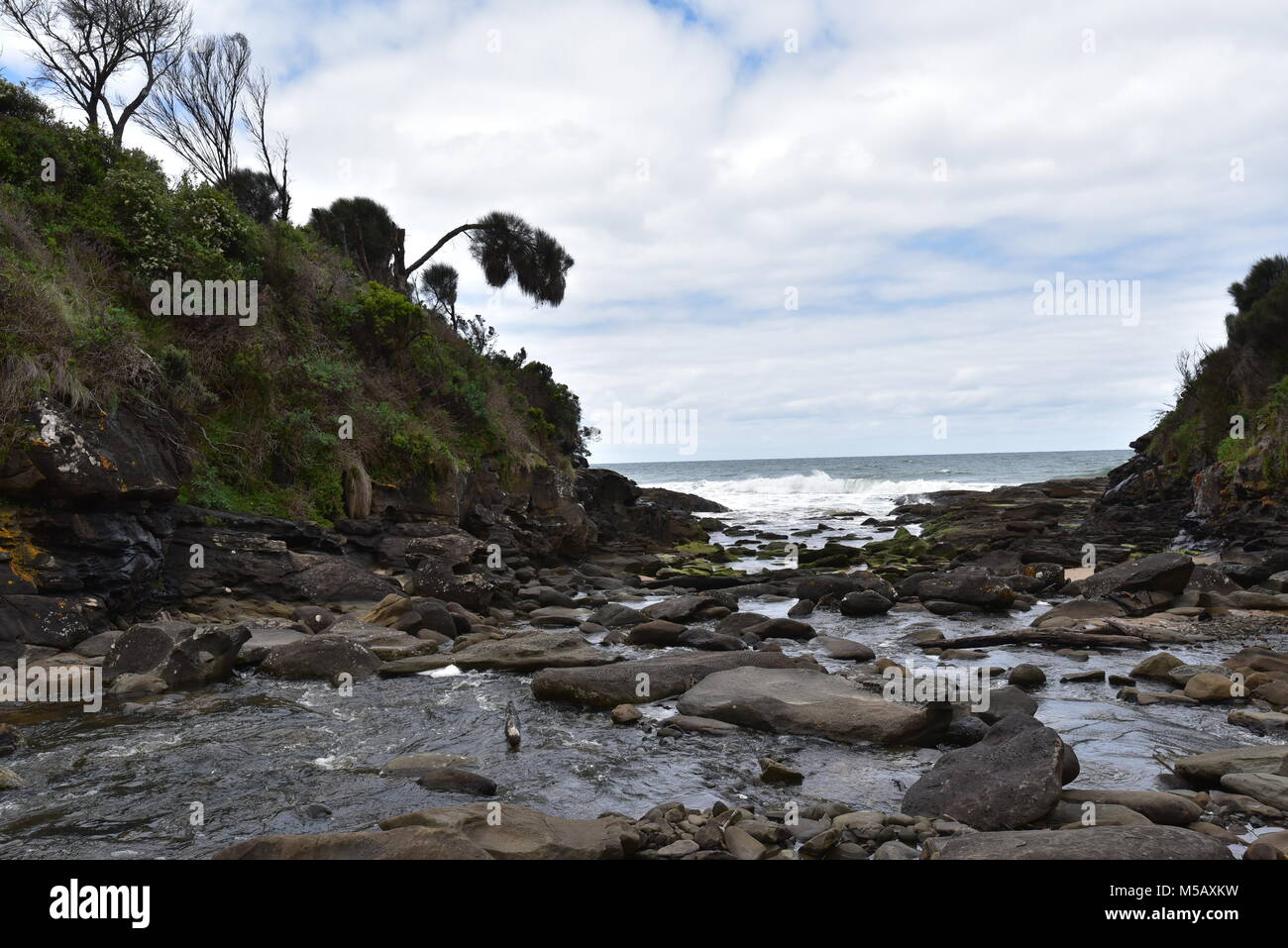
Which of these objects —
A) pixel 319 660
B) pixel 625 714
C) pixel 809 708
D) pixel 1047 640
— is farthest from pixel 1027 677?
pixel 319 660

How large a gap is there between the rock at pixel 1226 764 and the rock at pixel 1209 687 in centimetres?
230

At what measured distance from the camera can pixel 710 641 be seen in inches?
457

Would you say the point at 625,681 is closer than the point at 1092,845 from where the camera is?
No

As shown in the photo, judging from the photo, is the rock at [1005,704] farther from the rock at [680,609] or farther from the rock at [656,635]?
the rock at [680,609]

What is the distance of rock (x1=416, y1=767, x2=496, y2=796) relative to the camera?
5930 mm

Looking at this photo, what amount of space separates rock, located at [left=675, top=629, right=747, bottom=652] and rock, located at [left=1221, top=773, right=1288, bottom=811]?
6165 millimetres

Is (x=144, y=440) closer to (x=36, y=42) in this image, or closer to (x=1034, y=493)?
(x=36, y=42)

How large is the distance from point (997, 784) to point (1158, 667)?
17.8ft

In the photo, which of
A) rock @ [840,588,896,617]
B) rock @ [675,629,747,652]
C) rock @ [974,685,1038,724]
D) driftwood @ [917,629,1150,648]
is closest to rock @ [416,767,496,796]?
rock @ [974,685,1038,724]

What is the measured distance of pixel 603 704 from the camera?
8664 millimetres

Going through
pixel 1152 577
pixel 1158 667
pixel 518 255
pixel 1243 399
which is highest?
pixel 518 255

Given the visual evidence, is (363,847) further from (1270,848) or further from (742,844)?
(1270,848)

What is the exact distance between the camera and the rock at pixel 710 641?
1141 centimetres
